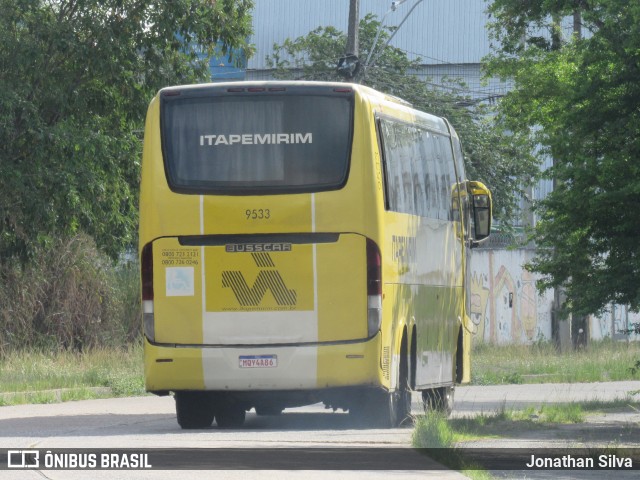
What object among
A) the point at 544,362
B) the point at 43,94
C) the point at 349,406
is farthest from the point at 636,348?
the point at 349,406

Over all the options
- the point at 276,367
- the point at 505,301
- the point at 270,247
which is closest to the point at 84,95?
the point at 270,247

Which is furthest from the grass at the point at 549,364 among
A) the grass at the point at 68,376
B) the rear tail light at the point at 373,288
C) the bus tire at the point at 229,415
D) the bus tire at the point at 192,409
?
the bus tire at the point at 192,409

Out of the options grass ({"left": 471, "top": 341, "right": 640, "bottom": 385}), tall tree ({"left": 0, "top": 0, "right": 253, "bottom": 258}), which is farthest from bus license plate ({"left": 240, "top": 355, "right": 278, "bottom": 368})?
tall tree ({"left": 0, "top": 0, "right": 253, "bottom": 258})

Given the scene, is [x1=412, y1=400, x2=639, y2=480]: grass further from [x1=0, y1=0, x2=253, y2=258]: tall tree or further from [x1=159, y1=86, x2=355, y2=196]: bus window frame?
[x1=0, y1=0, x2=253, y2=258]: tall tree

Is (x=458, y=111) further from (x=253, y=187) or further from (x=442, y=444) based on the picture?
(x=442, y=444)

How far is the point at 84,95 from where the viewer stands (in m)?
26.5

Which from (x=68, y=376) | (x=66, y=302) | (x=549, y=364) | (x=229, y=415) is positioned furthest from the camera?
(x=549, y=364)

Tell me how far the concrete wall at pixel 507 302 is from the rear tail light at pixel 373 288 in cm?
A: 2673

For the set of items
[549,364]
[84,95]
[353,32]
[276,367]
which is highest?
[353,32]

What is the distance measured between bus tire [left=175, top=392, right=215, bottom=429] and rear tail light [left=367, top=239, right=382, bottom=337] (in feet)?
6.98

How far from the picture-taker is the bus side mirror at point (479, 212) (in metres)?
Result: 19.8

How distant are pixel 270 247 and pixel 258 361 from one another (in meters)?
1.16

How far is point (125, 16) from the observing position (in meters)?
26.3

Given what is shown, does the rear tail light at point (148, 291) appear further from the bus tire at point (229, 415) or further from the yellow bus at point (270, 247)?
the bus tire at point (229, 415)
